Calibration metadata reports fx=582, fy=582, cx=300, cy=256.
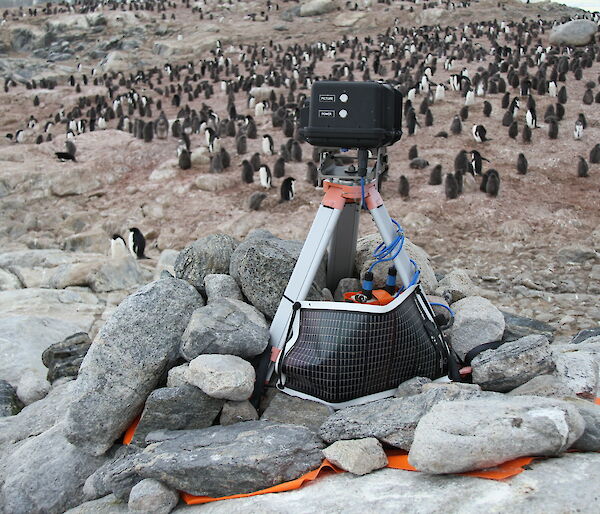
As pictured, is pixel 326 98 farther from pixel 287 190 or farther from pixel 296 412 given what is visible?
pixel 287 190

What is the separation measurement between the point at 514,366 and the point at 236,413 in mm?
1388

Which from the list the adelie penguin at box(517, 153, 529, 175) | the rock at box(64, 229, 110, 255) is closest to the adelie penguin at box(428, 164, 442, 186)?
the adelie penguin at box(517, 153, 529, 175)

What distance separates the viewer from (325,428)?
2592mm

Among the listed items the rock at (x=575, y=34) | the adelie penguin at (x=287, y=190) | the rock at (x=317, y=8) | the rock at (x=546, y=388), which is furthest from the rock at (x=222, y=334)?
the rock at (x=317, y=8)

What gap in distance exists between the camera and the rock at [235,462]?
2.41 m

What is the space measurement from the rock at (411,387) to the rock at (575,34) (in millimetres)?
22728

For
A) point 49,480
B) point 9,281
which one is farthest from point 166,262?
point 49,480

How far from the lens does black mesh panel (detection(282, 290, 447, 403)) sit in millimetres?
2789

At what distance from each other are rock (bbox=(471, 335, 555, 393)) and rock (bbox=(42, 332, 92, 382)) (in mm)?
2951

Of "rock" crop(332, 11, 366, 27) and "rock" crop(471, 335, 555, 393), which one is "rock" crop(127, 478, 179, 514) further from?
"rock" crop(332, 11, 366, 27)

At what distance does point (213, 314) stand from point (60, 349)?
87.8 inches

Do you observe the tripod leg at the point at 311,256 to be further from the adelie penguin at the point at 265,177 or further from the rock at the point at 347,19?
the rock at the point at 347,19

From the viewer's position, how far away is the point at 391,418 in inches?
98.1

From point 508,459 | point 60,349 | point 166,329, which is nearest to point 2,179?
point 60,349
